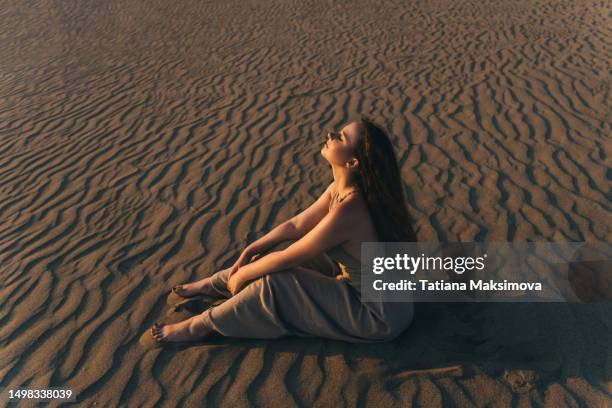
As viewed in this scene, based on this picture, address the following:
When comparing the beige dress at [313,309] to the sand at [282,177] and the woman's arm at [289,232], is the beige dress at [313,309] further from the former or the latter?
the woman's arm at [289,232]

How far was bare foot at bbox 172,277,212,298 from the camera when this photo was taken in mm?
3553

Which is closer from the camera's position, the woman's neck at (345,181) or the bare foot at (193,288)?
the woman's neck at (345,181)

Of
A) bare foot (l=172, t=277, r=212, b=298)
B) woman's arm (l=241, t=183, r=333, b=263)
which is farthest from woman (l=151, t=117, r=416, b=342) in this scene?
bare foot (l=172, t=277, r=212, b=298)

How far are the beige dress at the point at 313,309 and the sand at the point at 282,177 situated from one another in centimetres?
18

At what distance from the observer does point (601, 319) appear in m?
3.20

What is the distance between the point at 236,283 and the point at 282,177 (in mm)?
2362

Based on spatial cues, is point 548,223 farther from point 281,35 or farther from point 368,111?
point 281,35

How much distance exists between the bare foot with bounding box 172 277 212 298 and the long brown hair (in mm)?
1402

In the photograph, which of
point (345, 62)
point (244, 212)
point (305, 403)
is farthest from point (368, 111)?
point (305, 403)

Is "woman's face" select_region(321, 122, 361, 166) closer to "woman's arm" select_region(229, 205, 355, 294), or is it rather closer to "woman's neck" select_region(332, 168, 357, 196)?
"woman's neck" select_region(332, 168, 357, 196)

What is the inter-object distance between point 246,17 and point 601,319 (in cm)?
1028

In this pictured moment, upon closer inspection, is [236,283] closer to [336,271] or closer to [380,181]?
[336,271]

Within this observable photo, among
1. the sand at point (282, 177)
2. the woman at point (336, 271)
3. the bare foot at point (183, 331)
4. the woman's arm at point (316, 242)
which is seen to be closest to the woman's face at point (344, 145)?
the woman at point (336, 271)

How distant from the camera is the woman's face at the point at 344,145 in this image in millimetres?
2725
